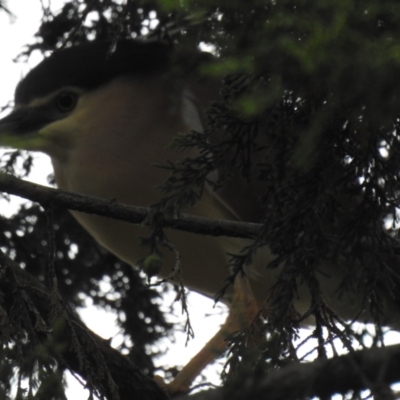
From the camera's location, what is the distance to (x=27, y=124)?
3586mm

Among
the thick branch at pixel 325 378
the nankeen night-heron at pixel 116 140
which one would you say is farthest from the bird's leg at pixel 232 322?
the thick branch at pixel 325 378

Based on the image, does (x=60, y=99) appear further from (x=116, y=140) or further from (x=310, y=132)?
(x=310, y=132)

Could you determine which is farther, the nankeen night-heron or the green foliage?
the nankeen night-heron

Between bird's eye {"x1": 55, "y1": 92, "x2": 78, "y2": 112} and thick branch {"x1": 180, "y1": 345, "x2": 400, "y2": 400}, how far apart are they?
2.48 metres

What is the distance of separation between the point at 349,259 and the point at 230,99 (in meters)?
0.44

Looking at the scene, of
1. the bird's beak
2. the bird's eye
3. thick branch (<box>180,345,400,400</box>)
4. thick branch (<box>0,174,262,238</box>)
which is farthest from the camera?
the bird's eye

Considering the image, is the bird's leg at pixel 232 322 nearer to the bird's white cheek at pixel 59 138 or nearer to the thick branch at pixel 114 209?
the bird's white cheek at pixel 59 138

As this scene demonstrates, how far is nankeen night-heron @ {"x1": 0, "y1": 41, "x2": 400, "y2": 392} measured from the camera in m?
3.60

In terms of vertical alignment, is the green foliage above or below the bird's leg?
below

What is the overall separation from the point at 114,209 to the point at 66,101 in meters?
1.75

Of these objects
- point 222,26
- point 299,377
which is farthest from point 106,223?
point 299,377

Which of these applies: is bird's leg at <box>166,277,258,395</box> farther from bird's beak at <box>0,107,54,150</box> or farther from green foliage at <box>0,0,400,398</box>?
green foliage at <box>0,0,400,398</box>

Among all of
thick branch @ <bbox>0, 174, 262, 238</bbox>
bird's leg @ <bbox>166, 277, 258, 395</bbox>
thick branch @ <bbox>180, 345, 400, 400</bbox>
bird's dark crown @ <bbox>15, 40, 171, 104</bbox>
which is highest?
bird's dark crown @ <bbox>15, 40, 171, 104</bbox>

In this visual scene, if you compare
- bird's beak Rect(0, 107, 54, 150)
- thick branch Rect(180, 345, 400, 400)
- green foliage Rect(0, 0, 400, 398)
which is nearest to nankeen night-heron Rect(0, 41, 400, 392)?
bird's beak Rect(0, 107, 54, 150)
